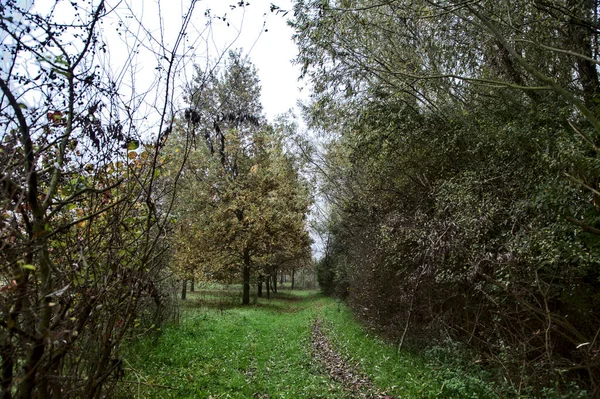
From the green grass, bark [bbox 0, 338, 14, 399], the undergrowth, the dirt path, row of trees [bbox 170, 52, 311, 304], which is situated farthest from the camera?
row of trees [bbox 170, 52, 311, 304]

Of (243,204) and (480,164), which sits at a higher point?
(243,204)

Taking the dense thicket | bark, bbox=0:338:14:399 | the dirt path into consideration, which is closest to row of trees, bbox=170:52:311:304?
the dirt path

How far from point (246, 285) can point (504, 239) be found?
54.2ft

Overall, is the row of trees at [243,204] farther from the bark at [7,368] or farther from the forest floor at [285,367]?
the bark at [7,368]

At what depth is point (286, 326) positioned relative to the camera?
1373 centimetres

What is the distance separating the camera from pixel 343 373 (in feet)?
24.4

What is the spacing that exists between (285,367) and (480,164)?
5962mm

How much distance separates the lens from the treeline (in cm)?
470

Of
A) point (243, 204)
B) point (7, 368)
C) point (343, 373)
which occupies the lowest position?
point (343, 373)

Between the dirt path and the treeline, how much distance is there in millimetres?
1401

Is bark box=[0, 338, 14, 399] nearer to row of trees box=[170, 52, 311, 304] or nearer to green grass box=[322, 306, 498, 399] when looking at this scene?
green grass box=[322, 306, 498, 399]

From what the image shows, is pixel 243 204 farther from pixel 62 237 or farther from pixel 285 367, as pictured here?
pixel 62 237

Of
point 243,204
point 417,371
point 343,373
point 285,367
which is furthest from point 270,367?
point 243,204

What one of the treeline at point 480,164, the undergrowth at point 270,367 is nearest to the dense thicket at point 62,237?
the undergrowth at point 270,367
